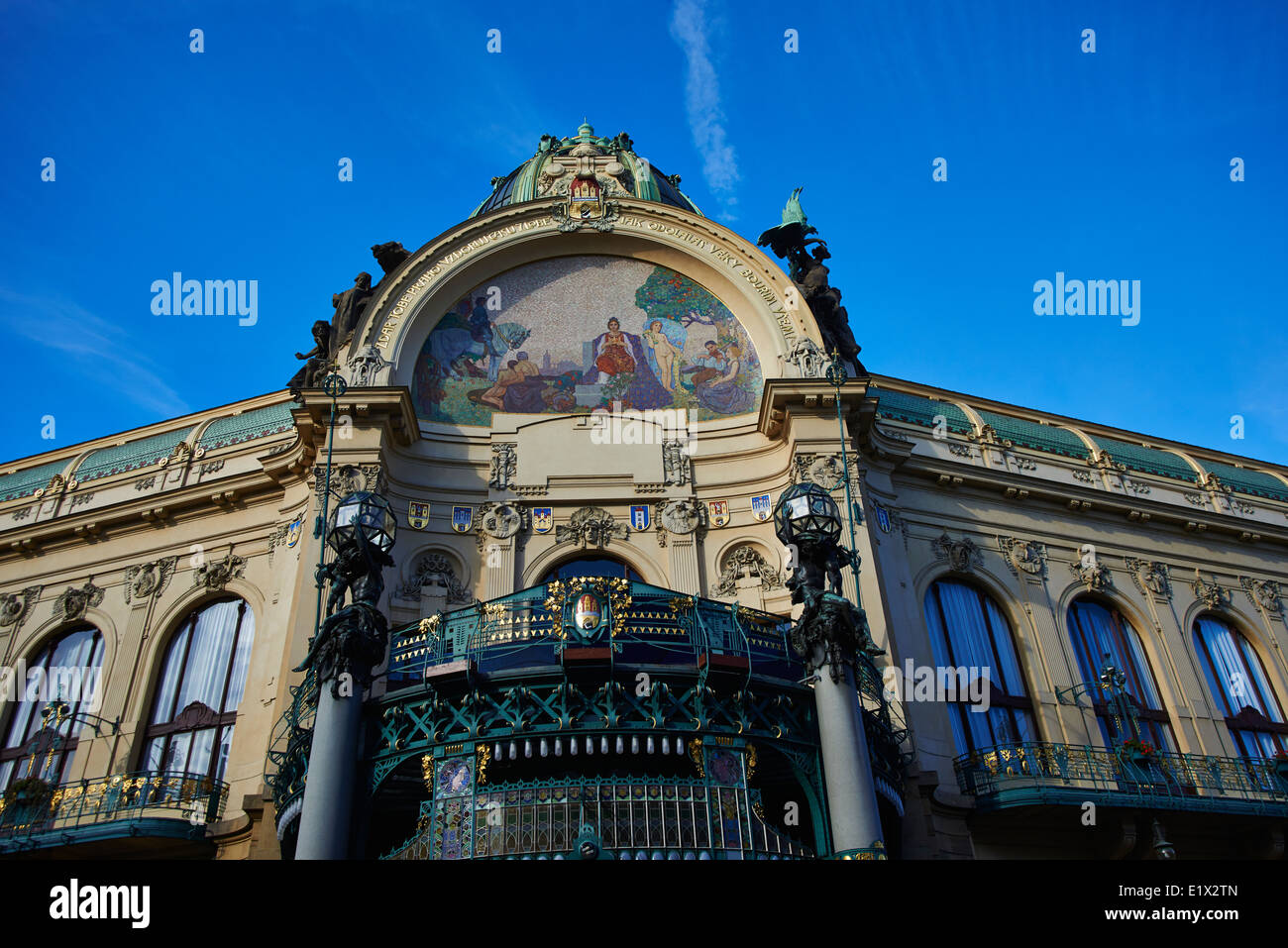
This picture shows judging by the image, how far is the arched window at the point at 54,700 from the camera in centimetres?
1975

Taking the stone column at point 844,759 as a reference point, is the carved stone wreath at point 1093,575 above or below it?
above

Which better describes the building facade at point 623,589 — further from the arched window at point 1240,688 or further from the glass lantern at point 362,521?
the glass lantern at point 362,521

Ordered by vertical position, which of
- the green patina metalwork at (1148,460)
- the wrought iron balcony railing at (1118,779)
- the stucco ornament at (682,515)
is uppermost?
the green patina metalwork at (1148,460)

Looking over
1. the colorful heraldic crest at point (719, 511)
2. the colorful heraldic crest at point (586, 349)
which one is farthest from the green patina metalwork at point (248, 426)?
the colorful heraldic crest at point (719, 511)

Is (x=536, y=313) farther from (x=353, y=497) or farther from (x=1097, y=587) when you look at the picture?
(x=1097, y=587)

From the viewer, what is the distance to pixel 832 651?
550 inches

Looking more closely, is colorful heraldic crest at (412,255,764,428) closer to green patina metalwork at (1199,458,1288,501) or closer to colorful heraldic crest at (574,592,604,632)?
colorful heraldic crest at (574,592,604,632)

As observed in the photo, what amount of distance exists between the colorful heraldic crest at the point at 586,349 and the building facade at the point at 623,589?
0.07 m

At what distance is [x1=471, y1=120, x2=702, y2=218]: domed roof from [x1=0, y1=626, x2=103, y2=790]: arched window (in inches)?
488

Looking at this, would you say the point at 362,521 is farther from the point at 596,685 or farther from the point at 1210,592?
the point at 1210,592

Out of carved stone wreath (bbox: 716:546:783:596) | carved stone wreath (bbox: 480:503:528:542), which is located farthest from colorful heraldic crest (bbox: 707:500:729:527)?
carved stone wreath (bbox: 480:503:528:542)

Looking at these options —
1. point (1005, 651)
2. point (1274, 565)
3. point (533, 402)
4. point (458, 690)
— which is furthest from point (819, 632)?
point (1274, 565)

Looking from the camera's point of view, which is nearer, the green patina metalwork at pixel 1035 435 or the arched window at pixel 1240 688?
the arched window at pixel 1240 688

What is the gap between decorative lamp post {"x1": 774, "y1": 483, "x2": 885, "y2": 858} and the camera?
12984mm
